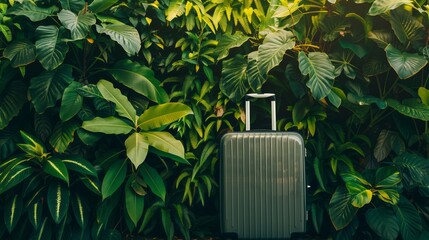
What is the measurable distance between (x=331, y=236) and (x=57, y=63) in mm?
1796

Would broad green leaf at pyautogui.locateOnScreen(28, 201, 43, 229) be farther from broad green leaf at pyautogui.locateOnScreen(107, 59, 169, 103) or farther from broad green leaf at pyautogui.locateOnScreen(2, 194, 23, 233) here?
broad green leaf at pyautogui.locateOnScreen(107, 59, 169, 103)

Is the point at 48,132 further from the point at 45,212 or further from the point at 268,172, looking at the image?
the point at 268,172

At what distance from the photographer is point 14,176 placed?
283 cm

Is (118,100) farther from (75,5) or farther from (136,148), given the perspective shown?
(75,5)

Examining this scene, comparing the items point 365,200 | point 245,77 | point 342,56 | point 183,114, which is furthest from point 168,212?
point 342,56

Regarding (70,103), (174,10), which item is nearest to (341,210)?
(174,10)

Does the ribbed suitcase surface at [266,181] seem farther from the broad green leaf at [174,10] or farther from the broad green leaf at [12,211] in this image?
the broad green leaf at [12,211]

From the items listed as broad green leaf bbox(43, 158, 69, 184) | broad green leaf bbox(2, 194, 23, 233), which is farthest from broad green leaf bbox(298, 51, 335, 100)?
broad green leaf bbox(2, 194, 23, 233)

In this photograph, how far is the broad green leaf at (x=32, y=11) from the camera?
9.57 feet

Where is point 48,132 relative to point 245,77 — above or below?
below

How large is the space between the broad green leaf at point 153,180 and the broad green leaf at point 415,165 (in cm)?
128

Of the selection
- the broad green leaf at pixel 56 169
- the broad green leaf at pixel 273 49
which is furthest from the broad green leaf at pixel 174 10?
the broad green leaf at pixel 56 169

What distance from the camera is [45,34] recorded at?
2928 millimetres

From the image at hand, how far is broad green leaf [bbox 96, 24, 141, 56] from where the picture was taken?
9.55ft
